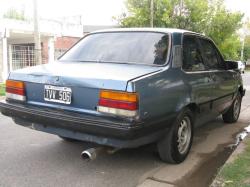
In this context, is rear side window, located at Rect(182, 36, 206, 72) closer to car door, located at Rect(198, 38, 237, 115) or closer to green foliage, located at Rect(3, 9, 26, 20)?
car door, located at Rect(198, 38, 237, 115)

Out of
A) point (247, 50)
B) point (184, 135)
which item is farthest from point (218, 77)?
point (247, 50)

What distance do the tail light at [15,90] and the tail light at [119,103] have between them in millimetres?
1187

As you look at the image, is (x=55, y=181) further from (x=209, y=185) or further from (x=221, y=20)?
(x=221, y=20)

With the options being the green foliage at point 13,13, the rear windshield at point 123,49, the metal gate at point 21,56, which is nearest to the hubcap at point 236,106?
the rear windshield at point 123,49

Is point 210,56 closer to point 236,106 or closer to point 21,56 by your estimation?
point 236,106

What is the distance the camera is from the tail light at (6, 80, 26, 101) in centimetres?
456

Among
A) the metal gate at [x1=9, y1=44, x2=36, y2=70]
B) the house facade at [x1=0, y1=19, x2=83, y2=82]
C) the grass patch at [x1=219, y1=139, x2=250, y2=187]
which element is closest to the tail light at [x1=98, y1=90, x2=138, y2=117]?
the grass patch at [x1=219, y1=139, x2=250, y2=187]

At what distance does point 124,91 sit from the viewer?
3.80 meters

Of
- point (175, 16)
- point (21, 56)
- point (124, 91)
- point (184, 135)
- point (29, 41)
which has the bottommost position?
point (184, 135)

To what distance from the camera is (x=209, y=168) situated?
4.71 m

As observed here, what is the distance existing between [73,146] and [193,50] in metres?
2.23

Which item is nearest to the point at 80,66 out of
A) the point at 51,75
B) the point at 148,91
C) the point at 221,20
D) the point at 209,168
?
the point at 51,75

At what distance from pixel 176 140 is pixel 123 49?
137cm

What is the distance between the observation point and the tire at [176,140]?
178 inches
